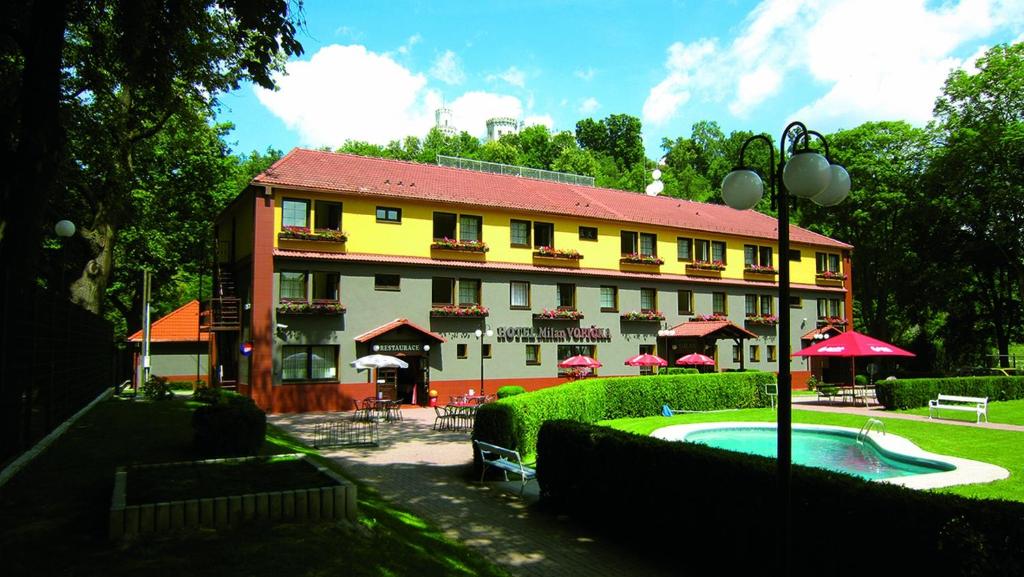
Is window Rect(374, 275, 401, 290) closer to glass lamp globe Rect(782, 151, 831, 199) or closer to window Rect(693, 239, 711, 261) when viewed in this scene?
window Rect(693, 239, 711, 261)

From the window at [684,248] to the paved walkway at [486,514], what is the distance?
78.9ft

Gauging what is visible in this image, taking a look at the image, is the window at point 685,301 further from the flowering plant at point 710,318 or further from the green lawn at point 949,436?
the green lawn at point 949,436

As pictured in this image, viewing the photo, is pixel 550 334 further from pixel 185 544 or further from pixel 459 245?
pixel 185 544

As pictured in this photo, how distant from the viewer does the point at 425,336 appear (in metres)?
29.3

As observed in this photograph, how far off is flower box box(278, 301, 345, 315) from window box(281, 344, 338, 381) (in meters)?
1.49

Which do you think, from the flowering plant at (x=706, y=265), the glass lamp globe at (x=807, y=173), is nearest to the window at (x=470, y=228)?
the flowering plant at (x=706, y=265)

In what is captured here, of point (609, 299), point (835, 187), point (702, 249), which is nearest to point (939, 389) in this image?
point (702, 249)

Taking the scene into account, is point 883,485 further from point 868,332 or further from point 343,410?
point 868,332

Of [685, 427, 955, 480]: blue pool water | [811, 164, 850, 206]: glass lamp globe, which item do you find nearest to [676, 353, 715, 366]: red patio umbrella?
[685, 427, 955, 480]: blue pool water

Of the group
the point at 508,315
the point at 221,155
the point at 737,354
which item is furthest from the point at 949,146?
the point at 221,155

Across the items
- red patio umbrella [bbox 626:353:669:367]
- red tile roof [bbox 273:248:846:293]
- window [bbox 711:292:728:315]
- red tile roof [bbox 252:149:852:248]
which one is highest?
red tile roof [bbox 252:149:852:248]

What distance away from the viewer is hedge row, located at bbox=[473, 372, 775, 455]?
14172 mm

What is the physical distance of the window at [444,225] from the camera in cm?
3134

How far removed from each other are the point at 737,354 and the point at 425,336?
2043cm
